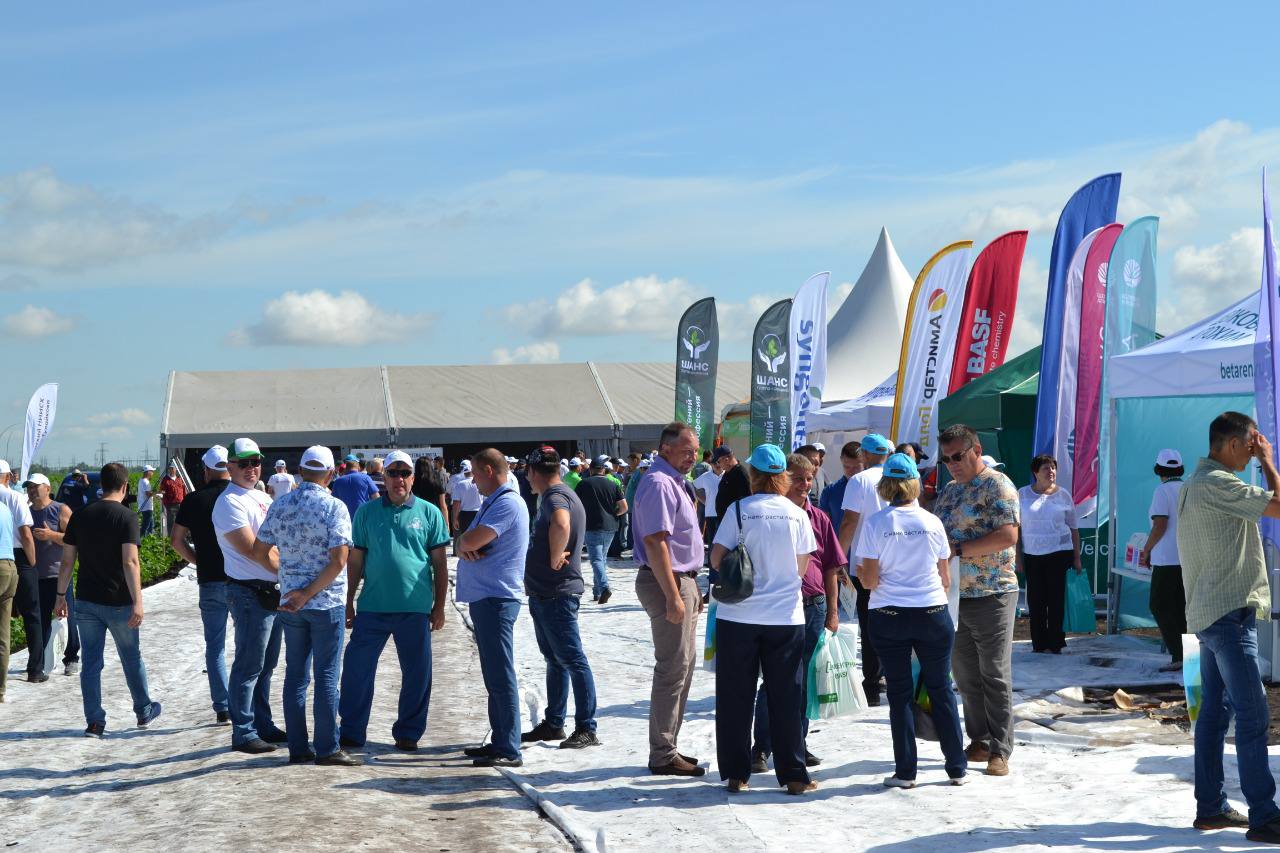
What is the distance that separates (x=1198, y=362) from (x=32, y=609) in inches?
353

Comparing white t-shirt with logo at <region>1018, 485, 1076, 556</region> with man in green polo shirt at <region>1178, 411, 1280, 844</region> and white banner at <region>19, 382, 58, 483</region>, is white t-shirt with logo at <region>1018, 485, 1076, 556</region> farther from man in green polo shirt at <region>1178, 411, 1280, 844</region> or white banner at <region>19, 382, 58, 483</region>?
white banner at <region>19, 382, 58, 483</region>

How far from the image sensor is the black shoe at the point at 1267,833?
5.23 metres

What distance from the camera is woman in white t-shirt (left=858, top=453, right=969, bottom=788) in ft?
20.7

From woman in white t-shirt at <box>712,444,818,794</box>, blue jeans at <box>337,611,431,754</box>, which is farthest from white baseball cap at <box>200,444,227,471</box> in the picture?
woman in white t-shirt at <box>712,444,818,794</box>

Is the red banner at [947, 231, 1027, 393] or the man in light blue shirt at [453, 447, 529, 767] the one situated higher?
the red banner at [947, 231, 1027, 393]

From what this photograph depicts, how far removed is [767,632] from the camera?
6.22 metres

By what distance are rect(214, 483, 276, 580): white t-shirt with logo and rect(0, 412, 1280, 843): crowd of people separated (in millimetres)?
16

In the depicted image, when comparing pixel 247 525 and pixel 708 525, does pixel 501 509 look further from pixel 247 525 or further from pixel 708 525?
pixel 708 525

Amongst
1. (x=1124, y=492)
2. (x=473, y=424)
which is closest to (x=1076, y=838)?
(x=1124, y=492)

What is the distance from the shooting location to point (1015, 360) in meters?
14.4

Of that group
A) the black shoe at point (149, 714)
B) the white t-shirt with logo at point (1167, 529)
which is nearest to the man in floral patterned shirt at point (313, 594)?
the black shoe at point (149, 714)

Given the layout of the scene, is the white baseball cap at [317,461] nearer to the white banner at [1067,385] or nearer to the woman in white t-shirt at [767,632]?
the woman in white t-shirt at [767,632]

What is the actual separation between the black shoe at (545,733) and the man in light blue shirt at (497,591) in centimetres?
61

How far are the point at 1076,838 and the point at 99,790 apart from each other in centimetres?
476
